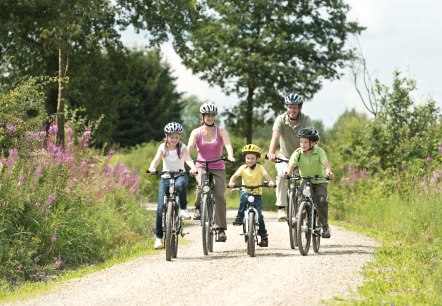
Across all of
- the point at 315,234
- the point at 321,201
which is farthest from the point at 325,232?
the point at 321,201

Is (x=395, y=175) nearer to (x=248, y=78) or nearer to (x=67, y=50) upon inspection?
(x=67, y=50)

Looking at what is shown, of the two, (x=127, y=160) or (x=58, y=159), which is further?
(x=127, y=160)

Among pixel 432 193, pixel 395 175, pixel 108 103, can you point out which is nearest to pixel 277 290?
pixel 432 193

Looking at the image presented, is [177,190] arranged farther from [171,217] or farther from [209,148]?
[209,148]

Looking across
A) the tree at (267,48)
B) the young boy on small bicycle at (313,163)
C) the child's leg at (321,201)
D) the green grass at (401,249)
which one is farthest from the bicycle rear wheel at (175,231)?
the tree at (267,48)

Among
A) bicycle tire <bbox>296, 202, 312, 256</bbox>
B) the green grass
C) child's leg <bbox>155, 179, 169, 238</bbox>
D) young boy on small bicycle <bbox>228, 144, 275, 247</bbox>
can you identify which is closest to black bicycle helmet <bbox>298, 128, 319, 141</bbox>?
young boy on small bicycle <bbox>228, 144, 275, 247</bbox>

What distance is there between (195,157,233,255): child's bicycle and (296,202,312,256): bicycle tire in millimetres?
1335

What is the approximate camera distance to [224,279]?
33.5 ft

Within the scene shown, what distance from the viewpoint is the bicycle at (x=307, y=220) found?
485 inches

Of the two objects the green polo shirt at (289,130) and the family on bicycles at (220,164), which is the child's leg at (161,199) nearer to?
the family on bicycles at (220,164)

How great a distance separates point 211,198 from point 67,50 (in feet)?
45.5

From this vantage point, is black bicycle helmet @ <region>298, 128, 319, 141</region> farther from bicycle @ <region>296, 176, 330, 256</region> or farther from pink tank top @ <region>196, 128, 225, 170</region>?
pink tank top @ <region>196, 128, 225, 170</region>

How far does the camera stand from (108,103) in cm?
3170

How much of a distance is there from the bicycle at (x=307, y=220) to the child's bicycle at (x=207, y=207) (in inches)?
50.9
